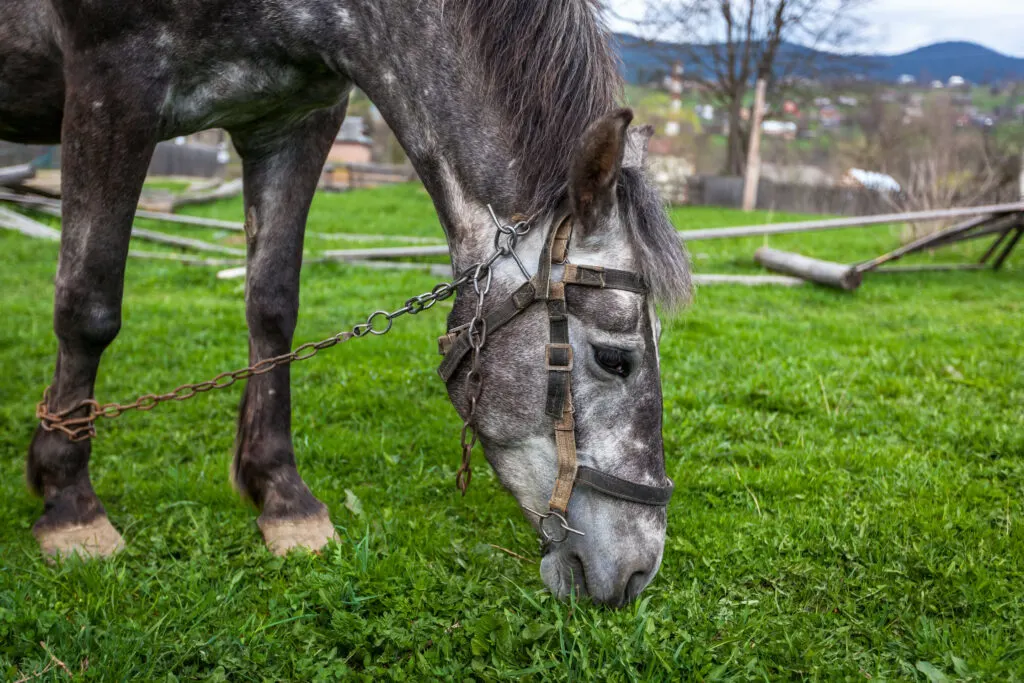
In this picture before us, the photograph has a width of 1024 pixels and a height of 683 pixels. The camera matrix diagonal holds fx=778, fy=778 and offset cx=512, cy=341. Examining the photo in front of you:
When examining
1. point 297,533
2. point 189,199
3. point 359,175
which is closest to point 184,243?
point 189,199

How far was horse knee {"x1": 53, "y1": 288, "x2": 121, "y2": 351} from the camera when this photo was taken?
261 cm

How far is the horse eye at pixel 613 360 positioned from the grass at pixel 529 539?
538 mm

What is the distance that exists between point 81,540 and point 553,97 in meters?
2.22

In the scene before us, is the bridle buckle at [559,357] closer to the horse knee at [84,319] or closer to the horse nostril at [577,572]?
the horse nostril at [577,572]

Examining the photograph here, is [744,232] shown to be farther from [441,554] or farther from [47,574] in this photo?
[47,574]

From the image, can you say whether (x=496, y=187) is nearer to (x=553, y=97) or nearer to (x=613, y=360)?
(x=553, y=97)

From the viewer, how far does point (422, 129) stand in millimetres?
2332

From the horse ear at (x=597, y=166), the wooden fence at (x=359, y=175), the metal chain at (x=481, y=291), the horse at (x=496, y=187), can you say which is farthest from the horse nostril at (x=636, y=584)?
the wooden fence at (x=359, y=175)

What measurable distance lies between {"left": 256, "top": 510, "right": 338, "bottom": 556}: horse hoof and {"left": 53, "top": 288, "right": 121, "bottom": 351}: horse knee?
872mm

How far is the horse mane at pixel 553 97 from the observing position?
2102 millimetres

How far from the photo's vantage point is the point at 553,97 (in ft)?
7.13

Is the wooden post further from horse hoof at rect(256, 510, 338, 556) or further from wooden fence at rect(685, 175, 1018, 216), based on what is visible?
horse hoof at rect(256, 510, 338, 556)

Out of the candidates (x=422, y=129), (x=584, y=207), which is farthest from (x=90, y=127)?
(x=584, y=207)

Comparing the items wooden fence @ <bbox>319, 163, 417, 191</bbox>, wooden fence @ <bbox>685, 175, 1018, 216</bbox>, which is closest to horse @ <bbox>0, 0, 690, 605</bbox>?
wooden fence @ <bbox>685, 175, 1018, 216</bbox>
